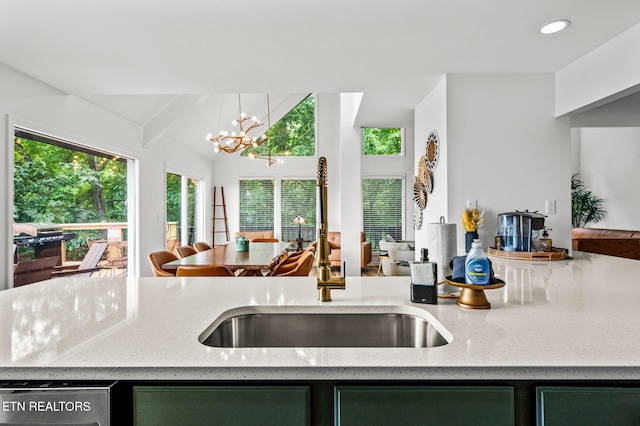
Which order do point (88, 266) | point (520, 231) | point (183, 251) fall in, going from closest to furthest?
1. point (520, 231)
2. point (88, 266)
3. point (183, 251)

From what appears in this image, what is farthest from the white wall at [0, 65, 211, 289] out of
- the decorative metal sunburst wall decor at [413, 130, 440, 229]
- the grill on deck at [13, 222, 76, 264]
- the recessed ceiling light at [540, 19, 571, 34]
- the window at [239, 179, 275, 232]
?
the recessed ceiling light at [540, 19, 571, 34]

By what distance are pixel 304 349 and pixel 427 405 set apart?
0.29 metres

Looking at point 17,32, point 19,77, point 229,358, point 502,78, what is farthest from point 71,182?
point 502,78

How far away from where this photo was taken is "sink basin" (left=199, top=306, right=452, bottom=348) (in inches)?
47.6

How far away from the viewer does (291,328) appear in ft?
4.09

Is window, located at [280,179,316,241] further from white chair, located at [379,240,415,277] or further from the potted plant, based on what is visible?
the potted plant

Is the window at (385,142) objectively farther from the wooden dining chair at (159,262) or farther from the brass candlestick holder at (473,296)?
the brass candlestick holder at (473,296)

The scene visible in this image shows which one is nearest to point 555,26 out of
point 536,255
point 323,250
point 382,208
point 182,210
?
point 536,255

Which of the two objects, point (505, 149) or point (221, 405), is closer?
point (221, 405)

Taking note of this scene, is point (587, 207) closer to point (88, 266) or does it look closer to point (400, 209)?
point (400, 209)

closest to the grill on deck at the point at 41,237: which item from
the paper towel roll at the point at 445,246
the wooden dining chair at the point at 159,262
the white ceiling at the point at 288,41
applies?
the wooden dining chair at the point at 159,262

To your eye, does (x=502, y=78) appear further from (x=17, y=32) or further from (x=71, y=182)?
(x=71, y=182)

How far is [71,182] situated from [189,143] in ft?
10.3

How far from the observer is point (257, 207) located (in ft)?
30.0
